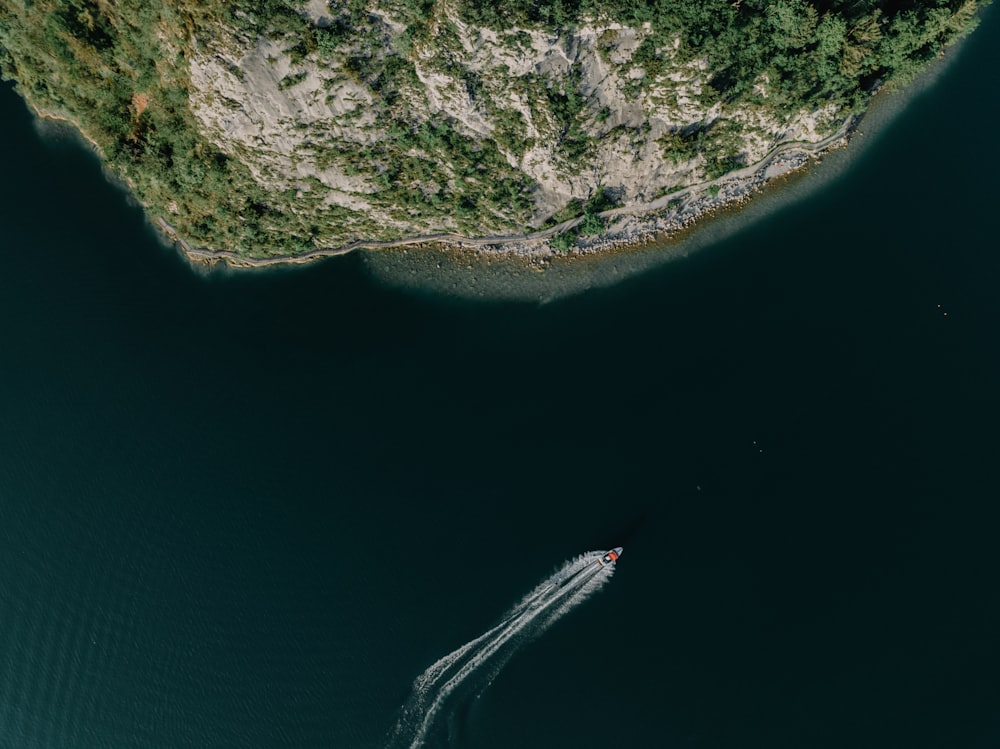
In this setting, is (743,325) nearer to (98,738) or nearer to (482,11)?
(482,11)

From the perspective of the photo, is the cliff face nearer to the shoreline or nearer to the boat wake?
the shoreline

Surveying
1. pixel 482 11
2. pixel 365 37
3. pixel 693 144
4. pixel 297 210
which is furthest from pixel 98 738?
pixel 693 144

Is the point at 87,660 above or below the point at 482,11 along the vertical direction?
below

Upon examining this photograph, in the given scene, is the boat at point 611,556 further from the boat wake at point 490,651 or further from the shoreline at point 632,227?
the shoreline at point 632,227

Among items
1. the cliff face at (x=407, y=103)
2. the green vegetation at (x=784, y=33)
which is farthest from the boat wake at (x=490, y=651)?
the green vegetation at (x=784, y=33)

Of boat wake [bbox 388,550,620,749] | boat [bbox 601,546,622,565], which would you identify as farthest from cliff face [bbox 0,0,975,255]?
boat wake [bbox 388,550,620,749]

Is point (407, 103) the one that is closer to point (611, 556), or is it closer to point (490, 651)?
point (611, 556)
